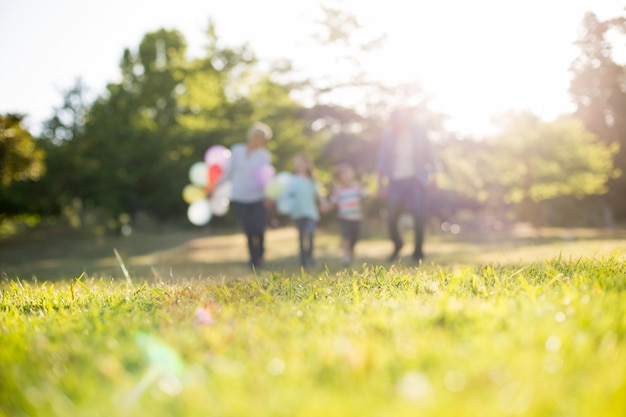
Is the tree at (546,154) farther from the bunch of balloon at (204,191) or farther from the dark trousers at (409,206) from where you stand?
the dark trousers at (409,206)

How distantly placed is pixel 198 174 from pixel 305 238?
2056cm

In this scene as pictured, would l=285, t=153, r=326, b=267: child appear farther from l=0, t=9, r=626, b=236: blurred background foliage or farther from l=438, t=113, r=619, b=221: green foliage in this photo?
l=438, t=113, r=619, b=221: green foliage

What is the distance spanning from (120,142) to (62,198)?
Result: 7146mm

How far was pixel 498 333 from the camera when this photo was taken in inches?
83.0

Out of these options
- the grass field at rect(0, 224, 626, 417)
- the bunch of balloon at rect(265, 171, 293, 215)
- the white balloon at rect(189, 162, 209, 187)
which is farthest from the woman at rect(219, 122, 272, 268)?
the white balloon at rect(189, 162, 209, 187)

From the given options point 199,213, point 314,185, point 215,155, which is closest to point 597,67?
point 314,185

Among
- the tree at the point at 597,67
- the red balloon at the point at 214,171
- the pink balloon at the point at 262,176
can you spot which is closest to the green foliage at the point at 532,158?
Answer: the red balloon at the point at 214,171

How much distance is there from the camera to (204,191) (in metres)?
30.9

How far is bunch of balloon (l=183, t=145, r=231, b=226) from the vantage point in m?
27.0

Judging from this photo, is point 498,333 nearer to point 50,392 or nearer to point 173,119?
point 50,392

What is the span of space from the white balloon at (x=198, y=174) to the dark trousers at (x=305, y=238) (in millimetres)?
19298

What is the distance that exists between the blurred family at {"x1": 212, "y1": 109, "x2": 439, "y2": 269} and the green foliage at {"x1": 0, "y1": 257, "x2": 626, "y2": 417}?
5970 millimetres

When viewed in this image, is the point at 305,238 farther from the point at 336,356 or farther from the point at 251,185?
the point at 336,356

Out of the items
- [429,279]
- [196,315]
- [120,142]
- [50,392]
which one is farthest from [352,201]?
[120,142]
